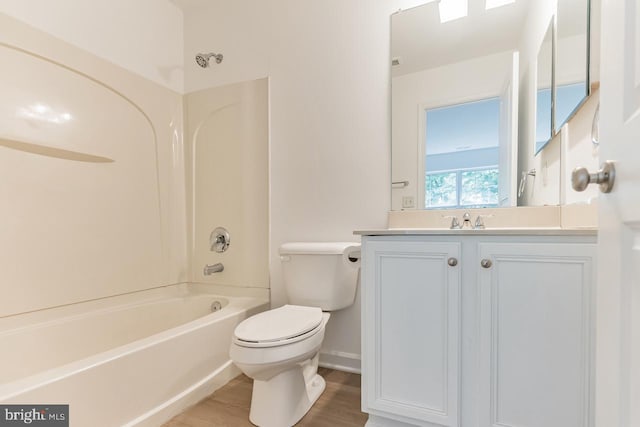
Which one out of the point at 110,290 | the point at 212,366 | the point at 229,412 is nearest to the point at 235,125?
the point at 110,290

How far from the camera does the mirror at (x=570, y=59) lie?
3.82 ft

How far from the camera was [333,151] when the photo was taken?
195cm

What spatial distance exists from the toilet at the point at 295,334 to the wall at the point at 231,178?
47 centimetres

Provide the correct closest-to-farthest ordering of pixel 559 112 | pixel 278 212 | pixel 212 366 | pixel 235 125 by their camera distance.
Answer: pixel 559 112
pixel 212 366
pixel 278 212
pixel 235 125

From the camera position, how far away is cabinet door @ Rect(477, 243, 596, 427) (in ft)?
3.14

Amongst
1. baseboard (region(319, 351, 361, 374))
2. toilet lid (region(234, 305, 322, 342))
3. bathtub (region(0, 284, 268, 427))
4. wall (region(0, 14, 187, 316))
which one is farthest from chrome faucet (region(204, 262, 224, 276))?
baseboard (region(319, 351, 361, 374))

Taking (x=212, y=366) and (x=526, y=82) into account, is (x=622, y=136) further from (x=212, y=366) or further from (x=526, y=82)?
(x=212, y=366)

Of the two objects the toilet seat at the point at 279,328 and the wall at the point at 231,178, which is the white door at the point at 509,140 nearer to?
the toilet seat at the point at 279,328

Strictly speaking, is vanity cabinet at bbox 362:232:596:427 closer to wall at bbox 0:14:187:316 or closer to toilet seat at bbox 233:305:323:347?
toilet seat at bbox 233:305:323:347

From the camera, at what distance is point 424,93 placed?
1751 mm

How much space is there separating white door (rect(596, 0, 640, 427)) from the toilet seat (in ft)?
3.15

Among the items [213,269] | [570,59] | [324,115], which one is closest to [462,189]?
[570,59]

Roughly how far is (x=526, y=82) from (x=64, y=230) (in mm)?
2497

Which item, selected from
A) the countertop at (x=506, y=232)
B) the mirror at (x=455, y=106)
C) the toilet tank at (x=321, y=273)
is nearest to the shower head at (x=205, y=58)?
the mirror at (x=455, y=106)
